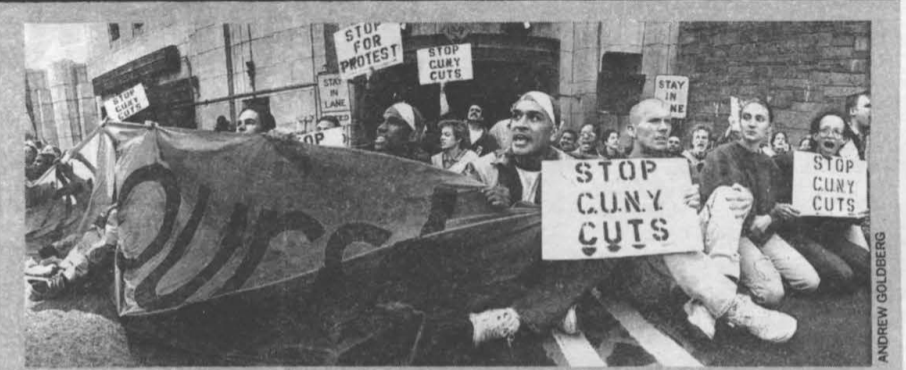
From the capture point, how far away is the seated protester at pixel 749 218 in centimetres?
562

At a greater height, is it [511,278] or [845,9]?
[845,9]

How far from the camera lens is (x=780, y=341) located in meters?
5.57

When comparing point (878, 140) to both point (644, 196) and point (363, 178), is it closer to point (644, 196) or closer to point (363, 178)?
point (644, 196)

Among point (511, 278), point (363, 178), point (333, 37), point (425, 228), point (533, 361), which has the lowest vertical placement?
point (533, 361)

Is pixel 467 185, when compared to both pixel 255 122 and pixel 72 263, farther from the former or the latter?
pixel 72 263

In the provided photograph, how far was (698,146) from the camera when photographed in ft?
18.6

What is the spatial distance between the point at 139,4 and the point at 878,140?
5202 millimetres

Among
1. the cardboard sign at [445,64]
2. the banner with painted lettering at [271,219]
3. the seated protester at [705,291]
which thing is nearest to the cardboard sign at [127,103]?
the banner with painted lettering at [271,219]

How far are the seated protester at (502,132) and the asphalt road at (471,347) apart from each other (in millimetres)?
1190

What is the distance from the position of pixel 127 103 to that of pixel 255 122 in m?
0.96

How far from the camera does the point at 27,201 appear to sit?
5648mm

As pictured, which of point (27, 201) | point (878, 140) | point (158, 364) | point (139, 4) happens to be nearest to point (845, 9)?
point (878, 140)

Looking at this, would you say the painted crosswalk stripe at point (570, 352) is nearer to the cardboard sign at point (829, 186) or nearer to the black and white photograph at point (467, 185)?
the black and white photograph at point (467, 185)

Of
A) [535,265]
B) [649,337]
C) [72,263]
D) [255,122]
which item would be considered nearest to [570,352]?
[649,337]
